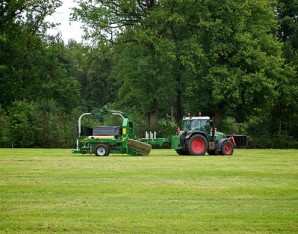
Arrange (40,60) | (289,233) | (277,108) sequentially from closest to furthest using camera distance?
(289,233)
(277,108)
(40,60)

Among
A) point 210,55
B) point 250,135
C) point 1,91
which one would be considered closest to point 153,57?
point 210,55

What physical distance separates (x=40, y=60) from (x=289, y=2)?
23816 mm

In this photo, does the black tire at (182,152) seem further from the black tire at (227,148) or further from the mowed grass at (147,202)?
the mowed grass at (147,202)

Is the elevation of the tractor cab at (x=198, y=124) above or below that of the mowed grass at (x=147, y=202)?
above

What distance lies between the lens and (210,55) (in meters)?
52.4

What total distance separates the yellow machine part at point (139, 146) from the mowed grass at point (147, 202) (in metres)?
14.3

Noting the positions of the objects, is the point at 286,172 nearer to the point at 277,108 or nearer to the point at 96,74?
the point at 277,108

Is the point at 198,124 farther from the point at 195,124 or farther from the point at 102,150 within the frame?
the point at 102,150

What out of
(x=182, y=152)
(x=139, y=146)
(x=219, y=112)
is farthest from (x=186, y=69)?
(x=139, y=146)

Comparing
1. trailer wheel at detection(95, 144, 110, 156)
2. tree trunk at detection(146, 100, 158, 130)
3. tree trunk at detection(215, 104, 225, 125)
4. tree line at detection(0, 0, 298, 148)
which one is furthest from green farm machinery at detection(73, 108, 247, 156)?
tree trunk at detection(146, 100, 158, 130)

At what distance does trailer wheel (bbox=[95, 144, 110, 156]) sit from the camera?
3466 centimetres

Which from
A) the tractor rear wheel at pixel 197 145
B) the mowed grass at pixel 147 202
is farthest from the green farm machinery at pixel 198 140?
the mowed grass at pixel 147 202

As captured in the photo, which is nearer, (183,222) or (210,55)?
(183,222)

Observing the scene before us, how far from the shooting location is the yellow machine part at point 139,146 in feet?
114
